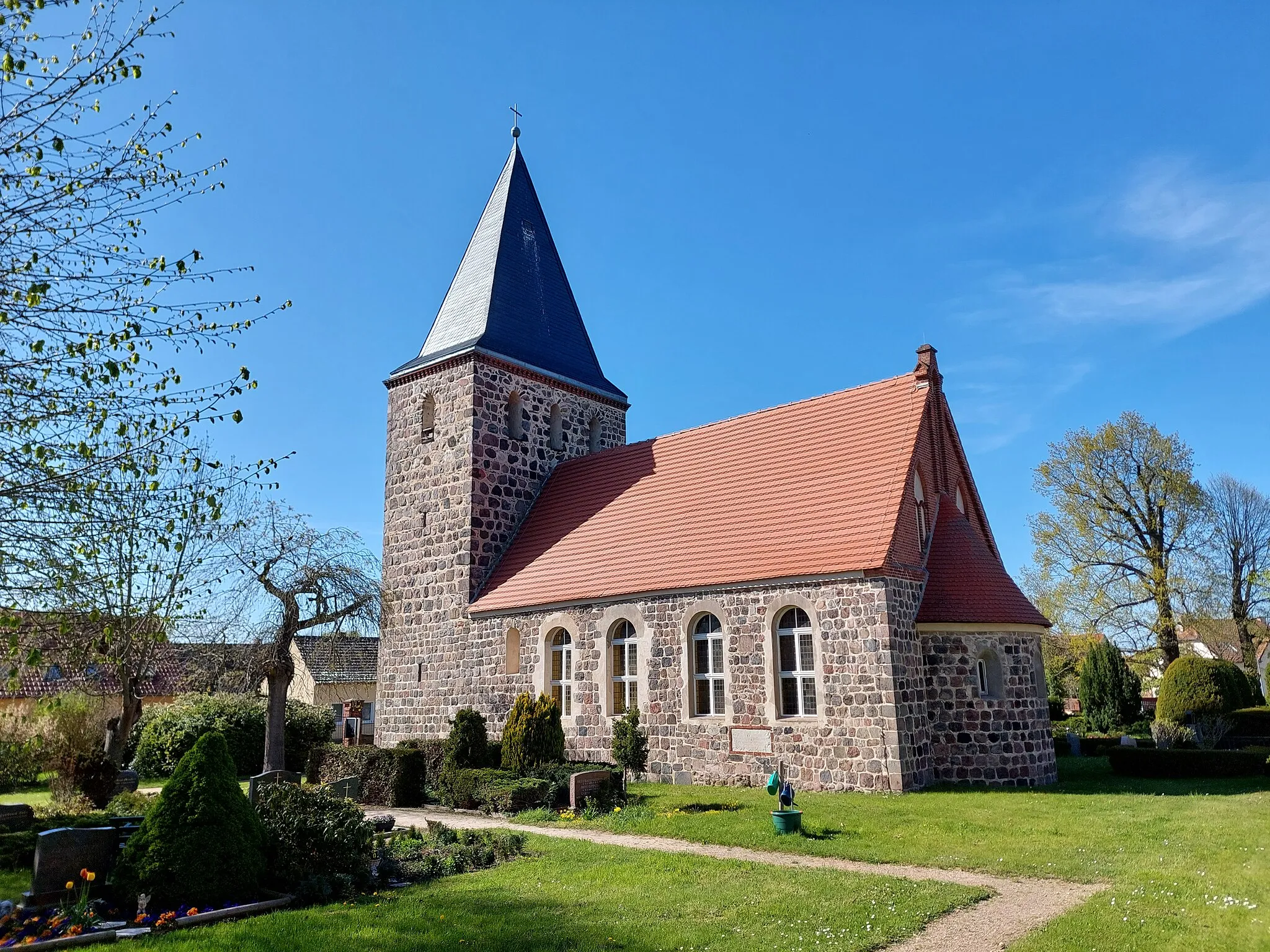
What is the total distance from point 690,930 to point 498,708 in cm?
1367

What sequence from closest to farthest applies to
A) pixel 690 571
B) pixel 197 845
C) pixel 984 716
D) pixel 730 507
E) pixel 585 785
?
pixel 197 845, pixel 585 785, pixel 984 716, pixel 690 571, pixel 730 507

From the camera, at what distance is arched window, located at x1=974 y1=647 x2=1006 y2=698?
604 inches

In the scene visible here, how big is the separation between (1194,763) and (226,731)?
72.4 feet

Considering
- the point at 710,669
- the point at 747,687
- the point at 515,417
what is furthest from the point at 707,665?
the point at 515,417

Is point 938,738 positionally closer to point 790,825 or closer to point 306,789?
point 790,825

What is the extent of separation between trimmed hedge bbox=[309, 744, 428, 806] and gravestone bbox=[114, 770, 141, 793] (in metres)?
4.46

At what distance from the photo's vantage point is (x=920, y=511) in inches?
672

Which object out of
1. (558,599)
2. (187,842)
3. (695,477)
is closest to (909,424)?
(695,477)

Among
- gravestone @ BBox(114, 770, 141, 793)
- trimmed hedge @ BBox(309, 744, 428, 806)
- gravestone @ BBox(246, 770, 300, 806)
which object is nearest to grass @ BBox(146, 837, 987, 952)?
gravestone @ BBox(246, 770, 300, 806)

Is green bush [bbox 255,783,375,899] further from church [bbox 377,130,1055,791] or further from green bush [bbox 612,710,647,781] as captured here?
church [bbox 377,130,1055,791]

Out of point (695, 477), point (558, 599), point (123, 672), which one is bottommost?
point (123, 672)

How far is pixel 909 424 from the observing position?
16.9 meters

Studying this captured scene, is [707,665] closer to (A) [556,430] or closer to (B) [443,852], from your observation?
(B) [443,852]

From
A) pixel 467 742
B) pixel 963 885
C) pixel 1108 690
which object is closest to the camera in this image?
pixel 963 885
